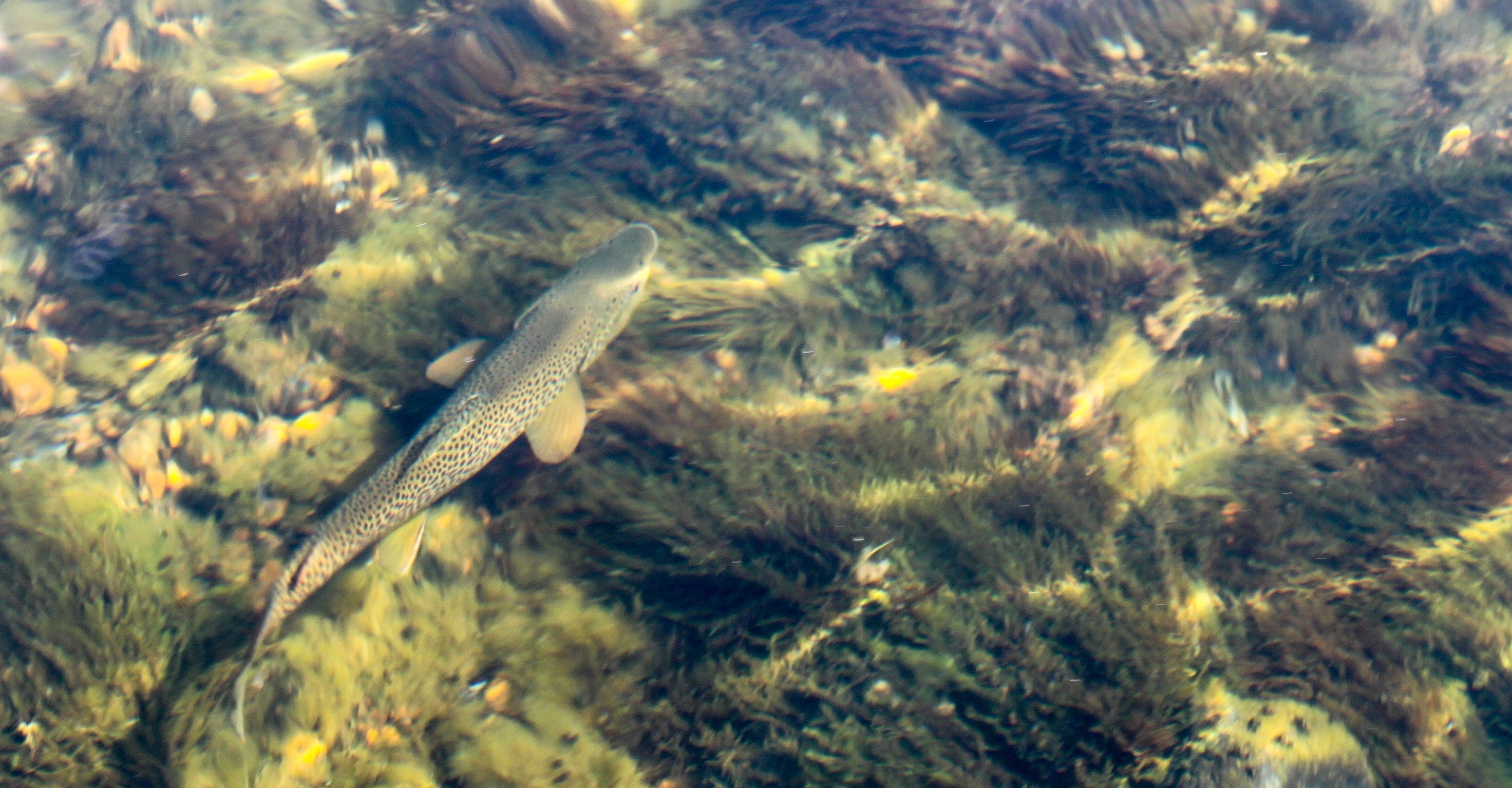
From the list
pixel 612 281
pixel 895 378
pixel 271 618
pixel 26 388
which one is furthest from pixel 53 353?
pixel 895 378

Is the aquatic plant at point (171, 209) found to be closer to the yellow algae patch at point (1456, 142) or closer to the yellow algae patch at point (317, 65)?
the yellow algae patch at point (317, 65)

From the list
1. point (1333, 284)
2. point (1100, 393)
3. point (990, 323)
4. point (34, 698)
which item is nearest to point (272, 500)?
point (34, 698)

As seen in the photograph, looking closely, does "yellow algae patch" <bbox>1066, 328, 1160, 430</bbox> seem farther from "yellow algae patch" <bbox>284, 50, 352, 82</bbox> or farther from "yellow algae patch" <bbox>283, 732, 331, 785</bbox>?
"yellow algae patch" <bbox>284, 50, 352, 82</bbox>

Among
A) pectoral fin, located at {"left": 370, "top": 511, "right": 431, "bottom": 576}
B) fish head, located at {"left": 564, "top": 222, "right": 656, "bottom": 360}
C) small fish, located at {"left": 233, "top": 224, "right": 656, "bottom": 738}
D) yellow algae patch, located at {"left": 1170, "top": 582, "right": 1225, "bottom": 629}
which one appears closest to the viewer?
yellow algae patch, located at {"left": 1170, "top": 582, "right": 1225, "bottom": 629}

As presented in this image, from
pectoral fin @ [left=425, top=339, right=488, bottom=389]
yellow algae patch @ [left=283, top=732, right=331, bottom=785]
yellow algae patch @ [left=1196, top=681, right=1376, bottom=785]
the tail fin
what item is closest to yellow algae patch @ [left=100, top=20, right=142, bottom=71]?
pectoral fin @ [left=425, top=339, right=488, bottom=389]

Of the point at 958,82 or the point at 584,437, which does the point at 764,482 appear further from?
the point at 958,82

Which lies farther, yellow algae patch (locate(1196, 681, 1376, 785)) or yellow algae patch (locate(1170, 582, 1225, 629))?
yellow algae patch (locate(1170, 582, 1225, 629))

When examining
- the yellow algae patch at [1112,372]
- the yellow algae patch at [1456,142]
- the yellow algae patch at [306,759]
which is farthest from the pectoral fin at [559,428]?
the yellow algae patch at [1456,142]

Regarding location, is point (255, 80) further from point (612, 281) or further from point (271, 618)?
point (271, 618)
